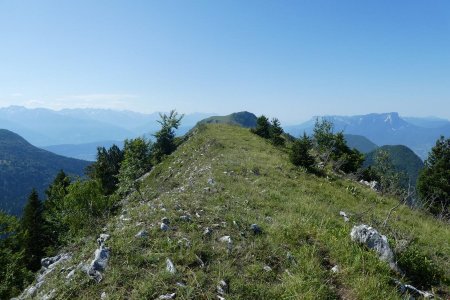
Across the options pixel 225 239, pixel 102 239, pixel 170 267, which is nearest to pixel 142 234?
pixel 102 239

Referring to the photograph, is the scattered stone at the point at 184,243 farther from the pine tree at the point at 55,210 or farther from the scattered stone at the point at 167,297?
the pine tree at the point at 55,210

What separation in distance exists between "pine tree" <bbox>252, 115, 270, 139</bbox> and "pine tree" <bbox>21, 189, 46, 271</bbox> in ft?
113

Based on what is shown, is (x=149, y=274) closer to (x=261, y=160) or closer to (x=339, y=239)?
(x=339, y=239)

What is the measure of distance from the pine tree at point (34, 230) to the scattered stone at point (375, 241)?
48.7m

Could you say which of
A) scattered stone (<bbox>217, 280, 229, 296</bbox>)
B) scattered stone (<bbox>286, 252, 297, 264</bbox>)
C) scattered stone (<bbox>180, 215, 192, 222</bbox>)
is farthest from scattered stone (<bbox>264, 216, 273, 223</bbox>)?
scattered stone (<bbox>217, 280, 229, 296</bbox>)

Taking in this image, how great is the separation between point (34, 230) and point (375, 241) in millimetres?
53752

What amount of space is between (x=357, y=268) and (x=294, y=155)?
18158mm

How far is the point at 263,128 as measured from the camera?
149 feet

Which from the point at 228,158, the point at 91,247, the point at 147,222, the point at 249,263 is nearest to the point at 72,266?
the point at 91,247

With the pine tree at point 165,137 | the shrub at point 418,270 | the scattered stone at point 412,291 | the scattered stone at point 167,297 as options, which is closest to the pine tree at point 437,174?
the pine tree at point 165,137

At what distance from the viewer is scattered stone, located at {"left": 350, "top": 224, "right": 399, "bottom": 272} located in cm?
757

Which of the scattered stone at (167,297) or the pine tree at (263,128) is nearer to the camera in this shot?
the scattered stone at (167,297)

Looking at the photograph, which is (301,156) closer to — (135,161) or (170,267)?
(170,267)

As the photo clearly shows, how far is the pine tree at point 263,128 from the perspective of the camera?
4509 centimetres
